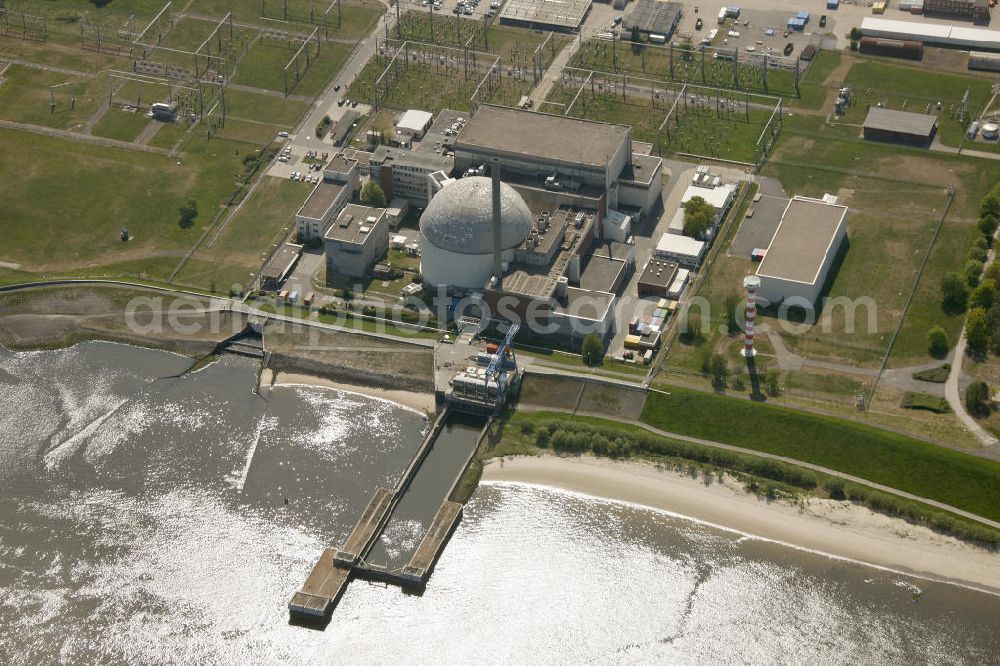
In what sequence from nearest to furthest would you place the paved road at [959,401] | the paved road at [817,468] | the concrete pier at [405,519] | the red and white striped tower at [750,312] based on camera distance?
the concrete pier at [405,519]
the paved road at [817,468]
the paved road at [959,401]
the red and white striped tower at [750,312]

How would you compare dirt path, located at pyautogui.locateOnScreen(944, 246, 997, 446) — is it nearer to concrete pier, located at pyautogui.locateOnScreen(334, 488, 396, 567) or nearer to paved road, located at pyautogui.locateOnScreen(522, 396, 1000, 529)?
paved road, located at pyautogui.locateOnScreen(522, 396, 1000, 529)

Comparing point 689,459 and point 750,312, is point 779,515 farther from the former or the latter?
point 750,312

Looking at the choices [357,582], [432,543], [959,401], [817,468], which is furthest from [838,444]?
[357,582]

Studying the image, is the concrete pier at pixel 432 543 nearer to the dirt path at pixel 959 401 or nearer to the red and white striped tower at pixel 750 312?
the red and white striped tower at pixel 750 312

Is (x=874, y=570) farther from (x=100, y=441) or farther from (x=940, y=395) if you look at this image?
(x=100, y=441)

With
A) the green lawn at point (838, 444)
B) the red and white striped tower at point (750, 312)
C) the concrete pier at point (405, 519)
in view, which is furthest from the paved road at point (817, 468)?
the red and white striped tower at point (750, 312)

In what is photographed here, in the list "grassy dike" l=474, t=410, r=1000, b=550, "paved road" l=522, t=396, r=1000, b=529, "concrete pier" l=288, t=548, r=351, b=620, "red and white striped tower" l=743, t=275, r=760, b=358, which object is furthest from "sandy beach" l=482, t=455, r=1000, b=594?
"concrete pier" l=288, t=548, r=351, b=620
